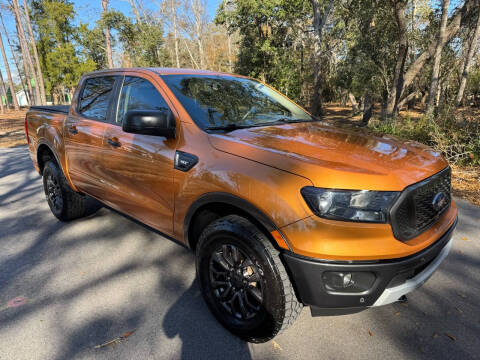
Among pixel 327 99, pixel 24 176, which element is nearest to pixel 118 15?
pixel 327 99

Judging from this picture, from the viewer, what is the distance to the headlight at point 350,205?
166 cm

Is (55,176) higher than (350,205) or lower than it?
lower

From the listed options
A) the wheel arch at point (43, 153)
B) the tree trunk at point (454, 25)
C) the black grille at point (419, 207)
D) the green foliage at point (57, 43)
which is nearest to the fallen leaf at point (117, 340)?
the black grille at point (419, 207)

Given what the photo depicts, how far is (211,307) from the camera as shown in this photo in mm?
2283

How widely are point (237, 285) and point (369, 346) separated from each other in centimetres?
97

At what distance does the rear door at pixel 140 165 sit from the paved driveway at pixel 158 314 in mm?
577

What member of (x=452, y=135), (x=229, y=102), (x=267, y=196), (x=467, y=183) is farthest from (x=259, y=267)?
(x=452, y=135)

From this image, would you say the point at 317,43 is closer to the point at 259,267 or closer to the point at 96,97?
the point at 96,97

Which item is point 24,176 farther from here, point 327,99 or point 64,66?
point 327,99

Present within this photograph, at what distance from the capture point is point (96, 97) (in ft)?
11.4

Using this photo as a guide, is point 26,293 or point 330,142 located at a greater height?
point 330,142

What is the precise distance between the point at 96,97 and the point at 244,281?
8.81ft

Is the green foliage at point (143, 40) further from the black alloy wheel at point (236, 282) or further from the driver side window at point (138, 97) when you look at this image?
the black alloy wheel at point (236, 282)

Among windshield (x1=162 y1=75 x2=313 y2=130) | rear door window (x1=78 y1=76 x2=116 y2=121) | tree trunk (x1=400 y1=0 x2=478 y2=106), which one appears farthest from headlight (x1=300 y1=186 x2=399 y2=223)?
tree trunk (x1=400 y1=0 x2=478 y2=106)
